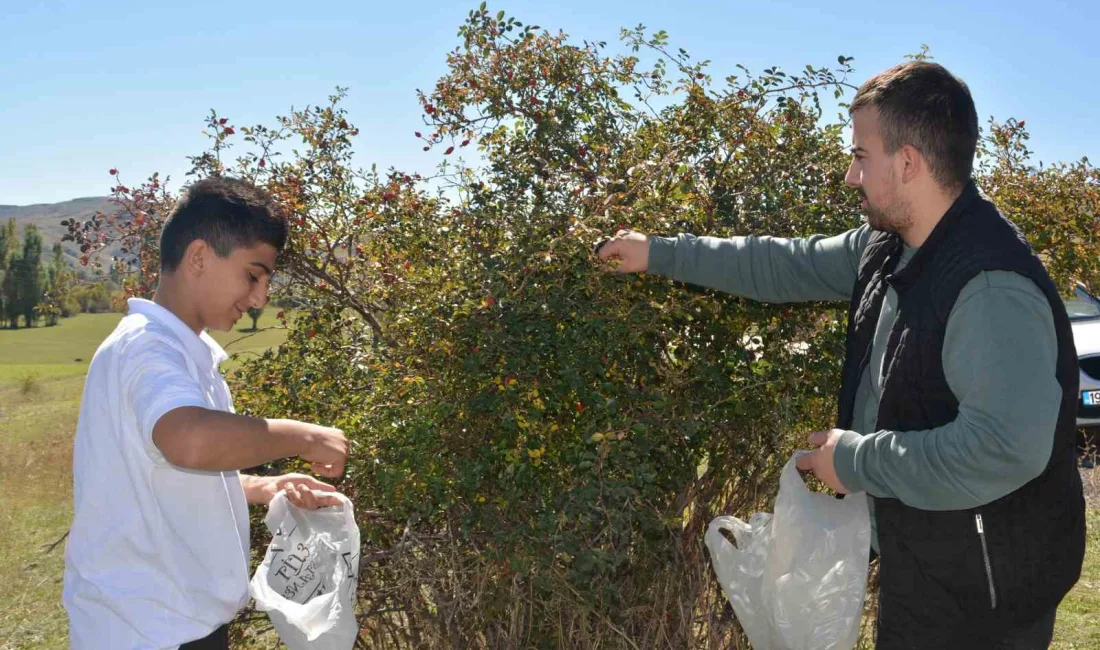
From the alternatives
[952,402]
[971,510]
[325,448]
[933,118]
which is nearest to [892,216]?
[933,118]

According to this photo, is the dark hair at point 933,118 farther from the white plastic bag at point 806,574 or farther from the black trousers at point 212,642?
the black trousers at point 212,642

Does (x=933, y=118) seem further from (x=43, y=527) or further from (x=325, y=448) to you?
(x=43, y=527)

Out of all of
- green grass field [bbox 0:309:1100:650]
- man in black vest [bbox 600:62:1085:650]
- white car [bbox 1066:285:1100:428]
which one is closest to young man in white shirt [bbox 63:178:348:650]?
man in black vest [bbox 600:62:1085:650]

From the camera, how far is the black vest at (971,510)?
210 centimetres

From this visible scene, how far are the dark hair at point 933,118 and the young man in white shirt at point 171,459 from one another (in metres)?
1.48

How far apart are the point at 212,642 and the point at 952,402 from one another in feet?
5.64

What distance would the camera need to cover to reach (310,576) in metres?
2.47

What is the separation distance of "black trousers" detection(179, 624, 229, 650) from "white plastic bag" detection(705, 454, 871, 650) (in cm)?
136

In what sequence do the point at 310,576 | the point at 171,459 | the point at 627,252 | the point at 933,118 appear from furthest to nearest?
the point at 627,252 → the point at 310,576 → the point at 933,118 → the point at 171,459

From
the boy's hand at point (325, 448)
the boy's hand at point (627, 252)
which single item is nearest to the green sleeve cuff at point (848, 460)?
the boy's hand at point (627, 252)

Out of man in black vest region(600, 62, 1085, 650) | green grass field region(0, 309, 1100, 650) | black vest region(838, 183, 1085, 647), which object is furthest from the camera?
green grass field region(0, 309, 1100, 650)

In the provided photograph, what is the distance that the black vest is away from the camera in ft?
6.88

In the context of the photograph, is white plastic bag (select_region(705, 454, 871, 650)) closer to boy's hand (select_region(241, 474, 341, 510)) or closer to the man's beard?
the man's beard

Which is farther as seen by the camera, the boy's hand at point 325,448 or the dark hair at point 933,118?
the dark hair at point 933,118
